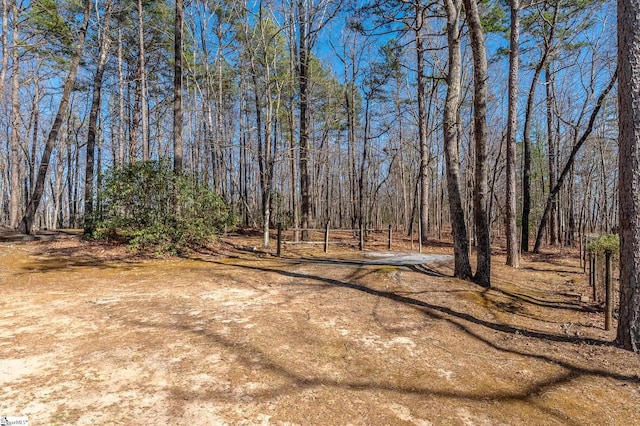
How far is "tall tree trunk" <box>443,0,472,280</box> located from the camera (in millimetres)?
6211

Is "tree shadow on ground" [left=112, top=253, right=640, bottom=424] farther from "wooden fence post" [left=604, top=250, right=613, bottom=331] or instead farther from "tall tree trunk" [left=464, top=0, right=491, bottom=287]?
"tall tree trunk" [left=464, top=0, right=491, bottom=287]

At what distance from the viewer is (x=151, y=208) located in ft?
28.7

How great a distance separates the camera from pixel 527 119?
1224 centimetres

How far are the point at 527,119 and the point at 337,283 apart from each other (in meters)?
11.5

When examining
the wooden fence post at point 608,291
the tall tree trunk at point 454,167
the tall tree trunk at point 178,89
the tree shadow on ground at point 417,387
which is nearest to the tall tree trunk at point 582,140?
the tall tree trunk at point 454,167

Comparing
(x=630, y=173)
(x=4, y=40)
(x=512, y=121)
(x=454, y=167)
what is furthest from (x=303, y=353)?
(x=4, y=40)

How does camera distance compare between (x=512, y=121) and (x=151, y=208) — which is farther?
(x=151, y=208)

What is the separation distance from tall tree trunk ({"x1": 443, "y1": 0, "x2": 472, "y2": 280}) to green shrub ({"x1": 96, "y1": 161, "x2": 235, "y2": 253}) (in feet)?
23.1

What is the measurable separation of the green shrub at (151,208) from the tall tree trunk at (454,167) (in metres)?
7.04

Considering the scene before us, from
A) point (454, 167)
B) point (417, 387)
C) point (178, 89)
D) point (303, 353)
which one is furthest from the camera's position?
point (178, 89)

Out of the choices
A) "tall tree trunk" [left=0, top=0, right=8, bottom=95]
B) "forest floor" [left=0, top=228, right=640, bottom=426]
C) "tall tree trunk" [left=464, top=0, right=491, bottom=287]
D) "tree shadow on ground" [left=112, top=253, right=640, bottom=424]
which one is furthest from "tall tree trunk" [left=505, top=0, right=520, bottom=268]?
"tall tree trunk" [left=0, top=0, right=8, bottom=95]

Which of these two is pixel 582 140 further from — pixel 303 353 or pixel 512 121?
pixel 303 353

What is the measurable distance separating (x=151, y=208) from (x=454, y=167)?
26.7 feet

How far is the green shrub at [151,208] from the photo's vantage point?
8.40 meters
